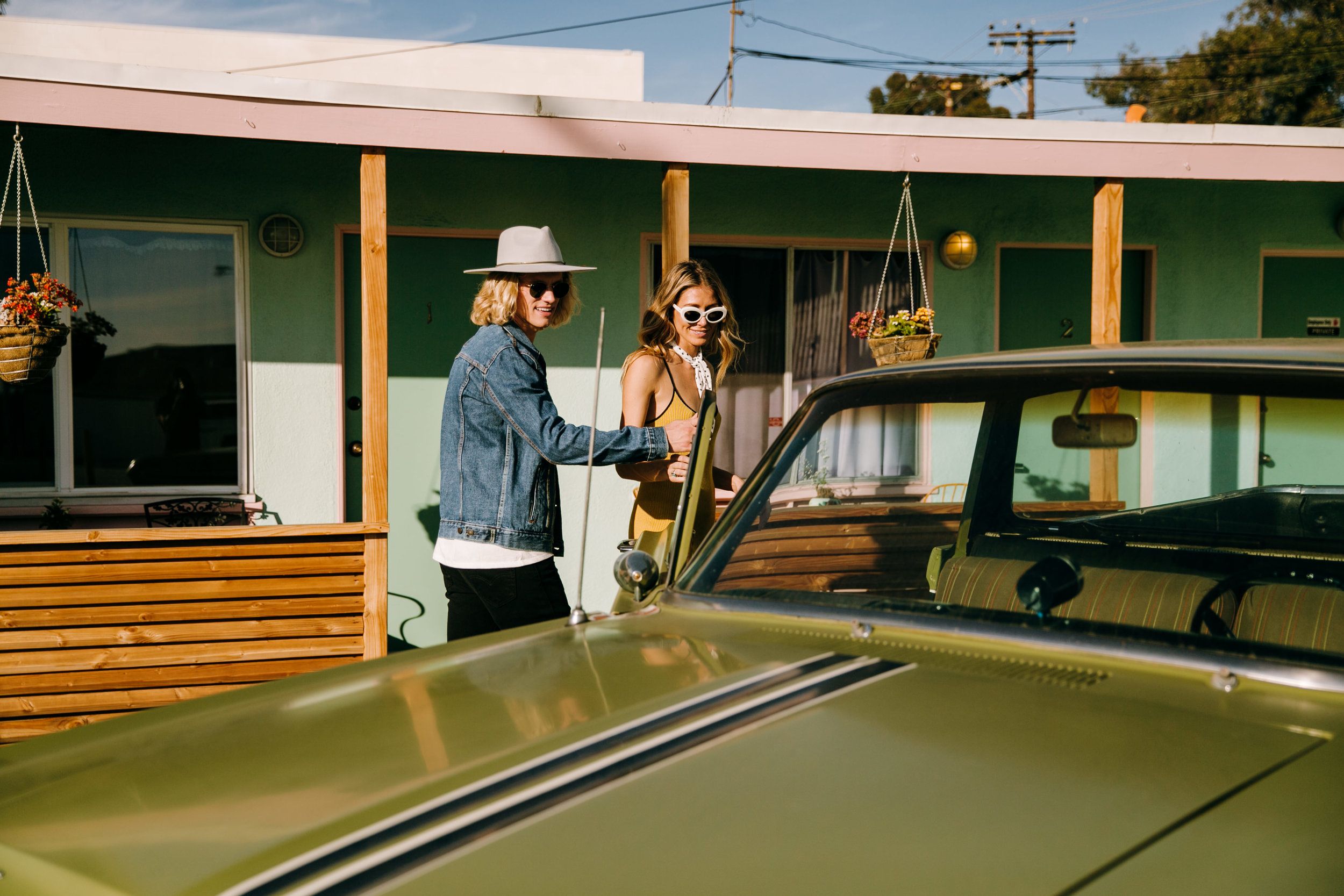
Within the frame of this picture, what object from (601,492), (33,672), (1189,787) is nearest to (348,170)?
(601,492)

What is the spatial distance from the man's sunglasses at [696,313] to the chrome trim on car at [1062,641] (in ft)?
5.40

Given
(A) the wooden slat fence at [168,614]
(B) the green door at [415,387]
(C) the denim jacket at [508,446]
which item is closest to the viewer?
(C) the denim jacket at [508,446]

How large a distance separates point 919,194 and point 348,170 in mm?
3805

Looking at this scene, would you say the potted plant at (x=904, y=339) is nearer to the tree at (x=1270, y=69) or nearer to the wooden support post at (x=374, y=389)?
the wooden support post at (x=374, y=389)

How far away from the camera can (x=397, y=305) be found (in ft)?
22.3

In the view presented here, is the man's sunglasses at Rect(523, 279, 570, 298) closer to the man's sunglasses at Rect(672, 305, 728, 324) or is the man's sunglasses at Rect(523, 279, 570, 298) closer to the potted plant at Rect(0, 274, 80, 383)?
the man's sunglasses at Rect(672, 305, 728, 324)

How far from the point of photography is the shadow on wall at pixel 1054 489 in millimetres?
2418

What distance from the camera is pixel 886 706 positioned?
62.3 inches

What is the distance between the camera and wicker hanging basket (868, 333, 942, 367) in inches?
230

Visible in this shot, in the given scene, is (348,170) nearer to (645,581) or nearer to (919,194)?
(919,194)

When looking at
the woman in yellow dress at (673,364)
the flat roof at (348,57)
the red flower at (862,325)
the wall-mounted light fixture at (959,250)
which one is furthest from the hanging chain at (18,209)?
the wall-mounted light fixture at (959,250)

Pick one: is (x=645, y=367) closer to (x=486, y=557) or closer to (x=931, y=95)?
(x=486, y=557)

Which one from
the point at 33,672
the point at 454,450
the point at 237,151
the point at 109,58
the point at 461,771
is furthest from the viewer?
the point at 109,58

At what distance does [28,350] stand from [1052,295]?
21.1 feet
